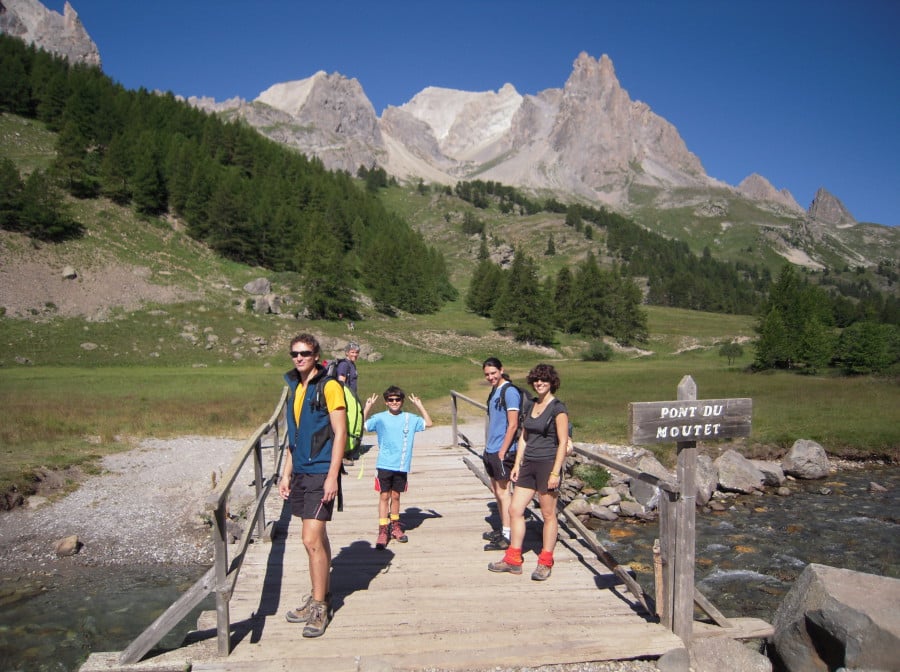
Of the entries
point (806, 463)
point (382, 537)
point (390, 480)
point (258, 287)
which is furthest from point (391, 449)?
point (258, 287)

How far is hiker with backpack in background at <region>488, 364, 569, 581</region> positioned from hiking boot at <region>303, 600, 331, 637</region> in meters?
2.37

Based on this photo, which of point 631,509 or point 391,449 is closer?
point 391,449

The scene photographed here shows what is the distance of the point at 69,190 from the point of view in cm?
6869

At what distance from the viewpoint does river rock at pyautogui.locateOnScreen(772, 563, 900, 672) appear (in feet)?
17.9

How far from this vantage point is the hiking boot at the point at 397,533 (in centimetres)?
824

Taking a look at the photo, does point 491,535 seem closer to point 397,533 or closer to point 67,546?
point 397,533

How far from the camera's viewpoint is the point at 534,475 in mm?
6887

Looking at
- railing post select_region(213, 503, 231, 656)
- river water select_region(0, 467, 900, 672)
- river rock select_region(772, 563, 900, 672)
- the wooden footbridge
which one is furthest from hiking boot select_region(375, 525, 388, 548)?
river rock select_region(772, 563, 900, 672)

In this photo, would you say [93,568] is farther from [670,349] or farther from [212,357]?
[670,349]

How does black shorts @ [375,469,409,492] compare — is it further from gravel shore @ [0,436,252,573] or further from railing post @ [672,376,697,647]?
gravel shore @ [0,436,252,573]

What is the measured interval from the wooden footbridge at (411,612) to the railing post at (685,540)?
184 millimetres

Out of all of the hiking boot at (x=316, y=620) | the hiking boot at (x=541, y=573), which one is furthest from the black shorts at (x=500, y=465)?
the hiking boot at (x=316, y=620)

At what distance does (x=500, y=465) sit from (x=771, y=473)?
1302 centimetres

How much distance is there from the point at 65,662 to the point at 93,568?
332 centimetres
